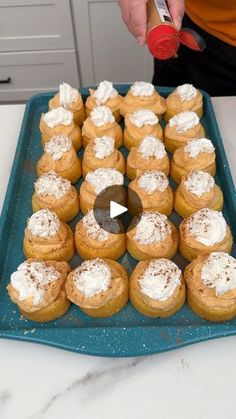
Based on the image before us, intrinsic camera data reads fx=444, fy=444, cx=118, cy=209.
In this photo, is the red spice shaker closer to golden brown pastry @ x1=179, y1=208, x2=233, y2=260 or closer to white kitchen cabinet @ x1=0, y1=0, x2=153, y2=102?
golden brown pastry @ x1=179, y1=208, x2=233, y2=260

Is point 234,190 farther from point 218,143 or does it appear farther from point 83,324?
point 83,324

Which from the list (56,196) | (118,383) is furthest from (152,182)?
(118,383)

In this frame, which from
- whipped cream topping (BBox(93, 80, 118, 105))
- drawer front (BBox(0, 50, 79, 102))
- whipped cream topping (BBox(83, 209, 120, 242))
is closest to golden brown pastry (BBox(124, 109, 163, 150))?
whipped cream topping (BBox(93, 80, 118, 105))

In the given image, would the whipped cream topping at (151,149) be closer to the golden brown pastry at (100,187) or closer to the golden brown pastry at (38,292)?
the golden brown pastry at (100,187)

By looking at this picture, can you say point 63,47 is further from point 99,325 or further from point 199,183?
point 99,325

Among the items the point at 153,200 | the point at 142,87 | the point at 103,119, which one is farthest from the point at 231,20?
the point at 153,200

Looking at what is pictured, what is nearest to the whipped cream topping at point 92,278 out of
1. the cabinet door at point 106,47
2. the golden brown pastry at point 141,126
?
the golden brown pastry at point 141,126
